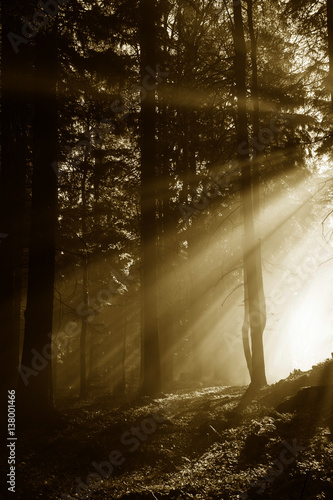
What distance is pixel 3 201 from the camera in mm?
10492

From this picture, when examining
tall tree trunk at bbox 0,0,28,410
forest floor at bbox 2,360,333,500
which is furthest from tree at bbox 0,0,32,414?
forest floor at bbox 2,360,333,500

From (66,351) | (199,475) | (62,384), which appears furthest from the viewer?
(62,384)

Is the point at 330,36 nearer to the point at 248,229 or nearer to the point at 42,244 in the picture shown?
the point at 248,229

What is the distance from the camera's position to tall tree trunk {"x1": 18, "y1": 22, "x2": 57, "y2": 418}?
9.02 m

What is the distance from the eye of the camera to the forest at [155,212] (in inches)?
277

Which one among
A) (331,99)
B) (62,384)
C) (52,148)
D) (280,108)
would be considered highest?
(280,108)

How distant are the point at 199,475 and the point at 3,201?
761 centimetres

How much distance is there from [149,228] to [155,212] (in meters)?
0.58

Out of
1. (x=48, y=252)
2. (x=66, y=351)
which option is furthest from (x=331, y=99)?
(x=66, y=351)

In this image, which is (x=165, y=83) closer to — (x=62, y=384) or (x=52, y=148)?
(x=52, y=148)

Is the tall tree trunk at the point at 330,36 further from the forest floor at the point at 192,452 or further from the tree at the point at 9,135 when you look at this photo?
the tree at the point at 9,135

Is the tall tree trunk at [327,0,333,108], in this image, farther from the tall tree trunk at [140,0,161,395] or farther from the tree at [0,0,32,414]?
the tree at [0,0,32,414]

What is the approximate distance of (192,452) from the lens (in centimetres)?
768

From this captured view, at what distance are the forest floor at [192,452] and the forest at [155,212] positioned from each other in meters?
0.04
